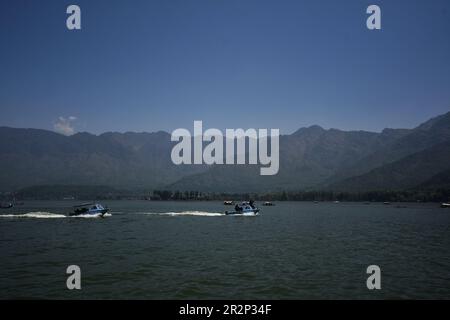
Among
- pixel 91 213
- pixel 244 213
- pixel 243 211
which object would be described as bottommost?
pixel 244 213

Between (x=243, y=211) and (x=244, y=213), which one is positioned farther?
(x=243, y=211)

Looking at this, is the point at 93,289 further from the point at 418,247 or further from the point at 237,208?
the point at 237,208

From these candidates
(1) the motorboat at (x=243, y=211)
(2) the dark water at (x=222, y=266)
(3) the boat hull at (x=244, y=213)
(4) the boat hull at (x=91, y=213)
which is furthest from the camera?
(1) the motorboat at (x=243, y=211)

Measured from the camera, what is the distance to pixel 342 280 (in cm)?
3984

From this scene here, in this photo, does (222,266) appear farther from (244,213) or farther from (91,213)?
(244,213)

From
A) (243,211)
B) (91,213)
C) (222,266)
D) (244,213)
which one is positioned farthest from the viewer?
(243,211)

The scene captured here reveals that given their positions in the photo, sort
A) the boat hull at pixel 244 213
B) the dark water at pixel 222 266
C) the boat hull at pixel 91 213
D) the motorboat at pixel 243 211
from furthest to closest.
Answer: the motorboat at pixel 243 211
the boat hull at pixel 244 213
the boat hull at pixel 91 213
the dark water at pixel 222 266

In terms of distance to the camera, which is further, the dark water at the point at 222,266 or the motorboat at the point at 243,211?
the motorboat at the point at 243,211

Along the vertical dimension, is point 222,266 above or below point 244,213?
above

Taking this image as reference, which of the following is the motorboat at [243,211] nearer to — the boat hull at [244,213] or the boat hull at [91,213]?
the boat hull at [244,213]

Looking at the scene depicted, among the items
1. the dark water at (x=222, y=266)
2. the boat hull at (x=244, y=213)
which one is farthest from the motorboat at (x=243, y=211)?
the dark water at (x=222, y=266)

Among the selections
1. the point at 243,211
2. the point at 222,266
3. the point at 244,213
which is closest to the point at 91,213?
the point at 243,211

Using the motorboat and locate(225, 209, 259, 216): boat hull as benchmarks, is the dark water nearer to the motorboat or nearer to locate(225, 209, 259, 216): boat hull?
locate(225, 209, 259, 216): boat hull
